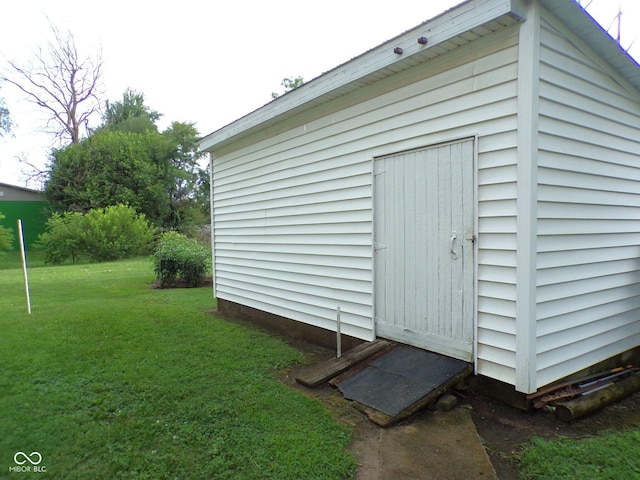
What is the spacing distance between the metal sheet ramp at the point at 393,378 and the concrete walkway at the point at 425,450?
11 centimetres

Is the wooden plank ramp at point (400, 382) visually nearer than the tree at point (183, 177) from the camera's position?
Yes

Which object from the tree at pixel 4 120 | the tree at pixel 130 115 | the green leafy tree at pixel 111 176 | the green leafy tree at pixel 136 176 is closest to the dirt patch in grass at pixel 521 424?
the green leafy tree at pixel 136 176

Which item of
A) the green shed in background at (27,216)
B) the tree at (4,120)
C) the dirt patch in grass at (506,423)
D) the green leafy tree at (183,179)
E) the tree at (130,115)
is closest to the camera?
the dirt patch in grass at (506,423)

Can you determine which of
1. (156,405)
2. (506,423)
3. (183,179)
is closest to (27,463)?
(156,405)

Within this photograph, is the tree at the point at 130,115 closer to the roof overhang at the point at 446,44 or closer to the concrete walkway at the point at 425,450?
the roof overhang at the point at 446,44

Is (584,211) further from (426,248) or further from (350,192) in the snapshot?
(350,192)

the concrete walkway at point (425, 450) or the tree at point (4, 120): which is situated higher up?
the tree at point (4, 120)

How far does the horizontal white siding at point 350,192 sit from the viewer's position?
2.78 meters

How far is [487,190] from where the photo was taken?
2.85 metres

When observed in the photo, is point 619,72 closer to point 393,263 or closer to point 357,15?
point 393,263

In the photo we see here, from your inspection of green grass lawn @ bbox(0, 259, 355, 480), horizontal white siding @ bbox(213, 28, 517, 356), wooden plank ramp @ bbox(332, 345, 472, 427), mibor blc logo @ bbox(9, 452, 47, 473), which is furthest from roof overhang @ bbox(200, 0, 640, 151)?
mibor blc logo @ bbox(9, 452, 47, 473)

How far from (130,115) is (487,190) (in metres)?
34.5

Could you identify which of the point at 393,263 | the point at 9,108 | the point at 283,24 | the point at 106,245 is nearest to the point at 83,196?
the point at 106,245

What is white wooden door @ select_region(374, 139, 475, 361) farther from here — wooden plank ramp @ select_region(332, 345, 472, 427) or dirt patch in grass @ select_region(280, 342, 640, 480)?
dirt patch in grass @ select_region(280, 342, 640, 480)
